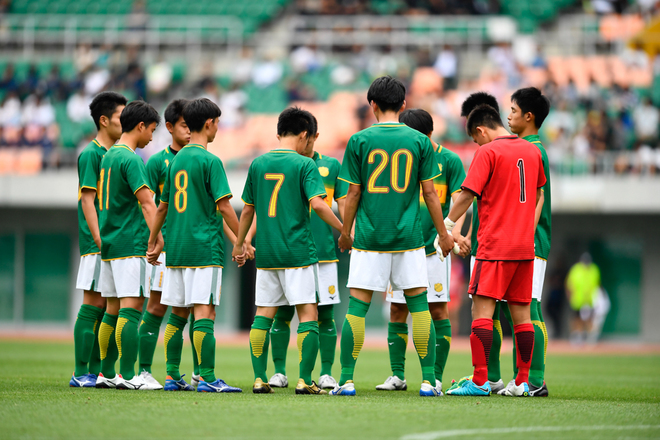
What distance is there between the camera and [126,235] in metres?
7.07

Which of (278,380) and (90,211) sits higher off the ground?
(90,211)

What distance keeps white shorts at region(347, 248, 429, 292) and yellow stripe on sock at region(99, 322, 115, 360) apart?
2.24 metres

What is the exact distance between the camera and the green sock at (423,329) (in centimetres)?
652

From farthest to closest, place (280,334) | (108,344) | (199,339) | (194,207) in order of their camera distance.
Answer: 1. (280,334)
2. (108,344)
3. (194,207)
4. (199,339)

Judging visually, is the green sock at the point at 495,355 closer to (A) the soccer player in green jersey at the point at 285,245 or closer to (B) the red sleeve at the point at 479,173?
(B) the red sleeve at the point at 479,173

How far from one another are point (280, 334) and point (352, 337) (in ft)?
3.50

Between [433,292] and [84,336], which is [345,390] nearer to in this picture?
[433,292]

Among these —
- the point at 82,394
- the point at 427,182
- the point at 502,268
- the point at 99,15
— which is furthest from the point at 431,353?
the point at 99,15

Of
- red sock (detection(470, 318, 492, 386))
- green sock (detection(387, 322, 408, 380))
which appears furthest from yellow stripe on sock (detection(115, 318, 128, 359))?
red sock (detection(470, 318, 492, 386))

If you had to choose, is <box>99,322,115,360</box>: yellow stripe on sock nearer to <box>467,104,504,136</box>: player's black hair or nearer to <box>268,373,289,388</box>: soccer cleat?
<box>268,373,289,388</box>: soccer cleat

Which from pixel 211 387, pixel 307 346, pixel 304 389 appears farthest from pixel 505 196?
pixel 211 387

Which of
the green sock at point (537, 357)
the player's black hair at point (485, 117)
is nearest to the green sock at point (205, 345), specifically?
the green sock at point (537, 357)

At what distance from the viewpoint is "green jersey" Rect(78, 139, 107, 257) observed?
7.26 meters

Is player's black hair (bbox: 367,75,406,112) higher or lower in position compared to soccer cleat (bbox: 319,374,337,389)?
higher
